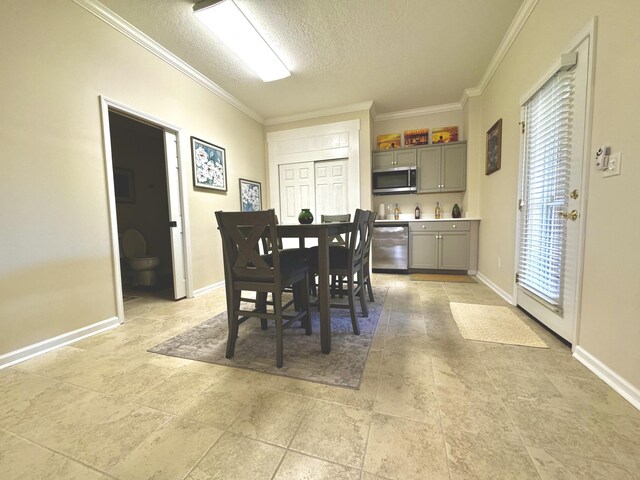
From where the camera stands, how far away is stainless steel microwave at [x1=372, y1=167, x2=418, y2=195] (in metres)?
4.12

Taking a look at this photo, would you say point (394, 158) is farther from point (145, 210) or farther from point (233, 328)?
point (145, 210)

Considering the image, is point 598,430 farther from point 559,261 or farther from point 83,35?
point 83,35

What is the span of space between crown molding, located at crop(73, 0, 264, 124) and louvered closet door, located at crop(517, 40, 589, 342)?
348cm

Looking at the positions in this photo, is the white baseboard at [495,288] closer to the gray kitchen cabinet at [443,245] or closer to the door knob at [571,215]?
the gray kitchen cabinet at [443,245]

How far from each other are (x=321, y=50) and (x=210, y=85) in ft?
5.07

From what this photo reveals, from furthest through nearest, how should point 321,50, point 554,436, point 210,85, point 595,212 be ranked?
point 210,85 < point 321,50 < point 595,212 < point 554,436

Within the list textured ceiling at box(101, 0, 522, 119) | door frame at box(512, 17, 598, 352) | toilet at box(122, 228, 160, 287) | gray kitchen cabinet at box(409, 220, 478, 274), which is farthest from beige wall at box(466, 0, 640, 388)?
toilet at box(122, 228, 160, 287)

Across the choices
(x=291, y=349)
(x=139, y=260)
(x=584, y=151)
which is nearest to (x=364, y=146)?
(x=584, y=151)

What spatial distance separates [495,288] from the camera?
9.53 feet

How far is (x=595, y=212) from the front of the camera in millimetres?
1404

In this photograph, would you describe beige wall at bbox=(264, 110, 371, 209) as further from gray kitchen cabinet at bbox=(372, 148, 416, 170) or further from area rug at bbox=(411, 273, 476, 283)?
area rug at bbox=(411, 273, 476, 283)

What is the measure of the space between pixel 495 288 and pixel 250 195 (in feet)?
11.8

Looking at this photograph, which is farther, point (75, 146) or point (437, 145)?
point (437, 145)

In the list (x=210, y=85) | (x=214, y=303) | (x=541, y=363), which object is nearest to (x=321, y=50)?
(x=210, y=85)
